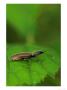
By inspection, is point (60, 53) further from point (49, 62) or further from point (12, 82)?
point (12, 82)

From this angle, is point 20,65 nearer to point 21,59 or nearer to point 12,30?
point 21,59

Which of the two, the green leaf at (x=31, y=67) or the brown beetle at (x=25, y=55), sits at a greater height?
the brown beetle at (x=25, y=55)

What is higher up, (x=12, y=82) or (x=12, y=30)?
(x=12, y=30)

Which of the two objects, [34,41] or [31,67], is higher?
[34,41]

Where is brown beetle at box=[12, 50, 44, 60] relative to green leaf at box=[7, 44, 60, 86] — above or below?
above
